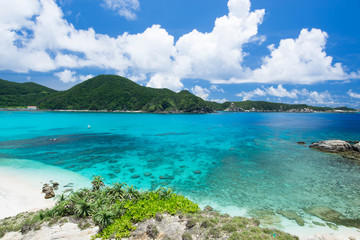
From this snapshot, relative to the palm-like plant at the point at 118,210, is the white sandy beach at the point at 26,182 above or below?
below

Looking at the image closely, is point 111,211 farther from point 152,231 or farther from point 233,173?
point 233,173

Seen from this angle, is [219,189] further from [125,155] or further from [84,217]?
[125,155]

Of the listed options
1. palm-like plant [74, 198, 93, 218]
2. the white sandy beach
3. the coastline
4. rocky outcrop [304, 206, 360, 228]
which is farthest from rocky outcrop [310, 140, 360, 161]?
the white sandy beach

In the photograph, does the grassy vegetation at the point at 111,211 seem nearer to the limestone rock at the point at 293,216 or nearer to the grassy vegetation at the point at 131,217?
the grassy vegetation at the point at 131,217

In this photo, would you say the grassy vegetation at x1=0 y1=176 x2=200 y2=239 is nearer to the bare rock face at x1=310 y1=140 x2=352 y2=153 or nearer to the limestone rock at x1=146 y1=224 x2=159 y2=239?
the limestone rock at x1=146 y1=224 x2=159 y2=239

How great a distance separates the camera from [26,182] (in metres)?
19.2

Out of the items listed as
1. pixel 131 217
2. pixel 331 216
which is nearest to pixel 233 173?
pixel 331 216

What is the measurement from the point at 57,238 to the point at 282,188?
20840mm

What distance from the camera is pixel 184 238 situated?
25.5 feet

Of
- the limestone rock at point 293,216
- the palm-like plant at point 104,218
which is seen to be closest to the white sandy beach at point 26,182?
the palm-like plant at point 104,218

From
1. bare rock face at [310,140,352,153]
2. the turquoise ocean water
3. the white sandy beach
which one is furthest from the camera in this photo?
bare rock face at [310,140,352,153]

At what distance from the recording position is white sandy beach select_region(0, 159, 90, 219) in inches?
552

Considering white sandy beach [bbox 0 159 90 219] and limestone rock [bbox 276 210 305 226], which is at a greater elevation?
white sandy beach [bbox 0 159 90 219]

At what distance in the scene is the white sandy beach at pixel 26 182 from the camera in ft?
46.0
